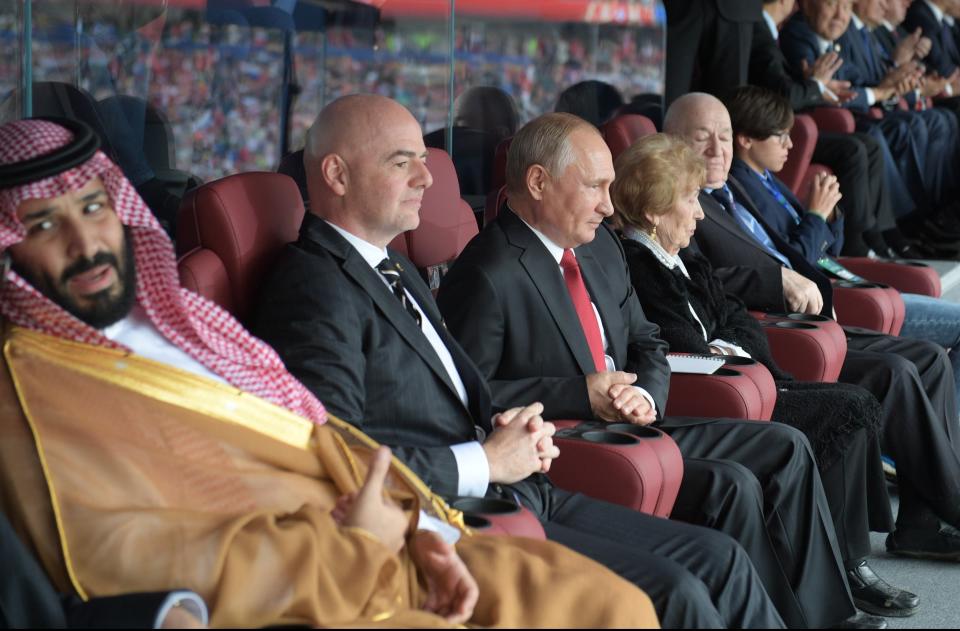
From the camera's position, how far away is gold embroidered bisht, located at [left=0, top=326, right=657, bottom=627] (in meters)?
1.86

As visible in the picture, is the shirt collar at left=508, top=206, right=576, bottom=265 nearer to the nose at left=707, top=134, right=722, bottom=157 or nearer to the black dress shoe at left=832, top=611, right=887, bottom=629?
the black dress shoe at left=832, top=611, right=887, bottom=629

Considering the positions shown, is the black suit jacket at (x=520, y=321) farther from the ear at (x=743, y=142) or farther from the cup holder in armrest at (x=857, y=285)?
the ear at (x=743, y=142)

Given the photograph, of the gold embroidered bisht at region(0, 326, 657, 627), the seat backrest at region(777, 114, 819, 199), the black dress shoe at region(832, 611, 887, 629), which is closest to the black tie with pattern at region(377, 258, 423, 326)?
the gold embroidered bisht at region(0, 326, 657, 627)

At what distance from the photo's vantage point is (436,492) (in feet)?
8.08

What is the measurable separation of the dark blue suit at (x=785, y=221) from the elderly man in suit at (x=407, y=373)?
2260mm

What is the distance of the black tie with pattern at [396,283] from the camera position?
Result: 2.67 m

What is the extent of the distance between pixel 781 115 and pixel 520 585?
3.10m

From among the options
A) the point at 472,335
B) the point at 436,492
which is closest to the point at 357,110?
the point at 472,335

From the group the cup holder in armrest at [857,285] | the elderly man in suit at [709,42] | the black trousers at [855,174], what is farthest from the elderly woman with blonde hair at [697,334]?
the black trousers at [855,174]

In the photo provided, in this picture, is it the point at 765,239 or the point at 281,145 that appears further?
the point at 765,239

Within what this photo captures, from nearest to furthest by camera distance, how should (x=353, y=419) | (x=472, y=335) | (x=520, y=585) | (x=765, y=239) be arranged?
(x=520, y=585) < (x=353, y=419) < (x=472, y=335) < (x=765, y=239)

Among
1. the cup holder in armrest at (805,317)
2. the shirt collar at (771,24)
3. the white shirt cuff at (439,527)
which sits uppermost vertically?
the shirt collar at (771,24)

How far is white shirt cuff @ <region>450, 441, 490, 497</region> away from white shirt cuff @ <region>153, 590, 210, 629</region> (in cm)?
75

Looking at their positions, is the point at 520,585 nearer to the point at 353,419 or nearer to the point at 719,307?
the point at 353,419
